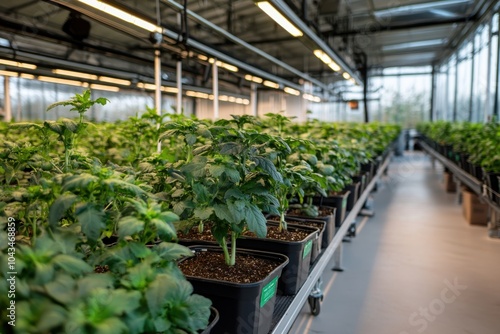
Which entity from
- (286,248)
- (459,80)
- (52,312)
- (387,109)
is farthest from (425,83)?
Result: (52,312)

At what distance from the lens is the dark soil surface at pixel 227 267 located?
139 cm

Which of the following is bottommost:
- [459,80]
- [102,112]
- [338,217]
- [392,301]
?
[392,301]

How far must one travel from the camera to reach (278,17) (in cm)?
321

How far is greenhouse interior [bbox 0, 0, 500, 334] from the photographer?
86 centimetres

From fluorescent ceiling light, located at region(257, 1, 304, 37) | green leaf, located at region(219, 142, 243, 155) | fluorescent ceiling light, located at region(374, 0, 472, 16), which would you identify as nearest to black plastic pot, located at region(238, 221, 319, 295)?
green leaf, located at region(219, 142, 243, 155)

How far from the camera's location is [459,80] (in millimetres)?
12312

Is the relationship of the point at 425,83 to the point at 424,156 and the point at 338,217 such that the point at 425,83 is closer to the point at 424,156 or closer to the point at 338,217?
the point at 424,156

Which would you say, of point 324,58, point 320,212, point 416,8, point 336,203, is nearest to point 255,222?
point 320,212

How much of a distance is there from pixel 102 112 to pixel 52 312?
482 inches

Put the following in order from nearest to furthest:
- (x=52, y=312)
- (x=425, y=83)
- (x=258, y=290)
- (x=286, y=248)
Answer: (x=52, y=312), (x=258, y=290), (x=286, y=248), (x=425, y=83)

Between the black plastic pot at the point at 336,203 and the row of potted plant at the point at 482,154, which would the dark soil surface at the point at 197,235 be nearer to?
the black plastic pot at the point at 336,203

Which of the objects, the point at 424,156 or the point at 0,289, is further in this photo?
the point at 424,156

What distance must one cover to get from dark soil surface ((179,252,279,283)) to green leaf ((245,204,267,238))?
0.60 feet

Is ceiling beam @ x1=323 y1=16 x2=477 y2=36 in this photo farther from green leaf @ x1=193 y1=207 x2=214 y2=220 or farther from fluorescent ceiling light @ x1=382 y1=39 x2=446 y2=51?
green leaf @ x1=193 y1=207 x2=214 y2=220
